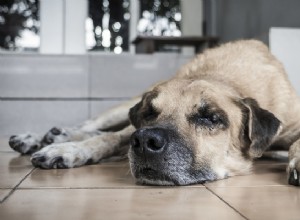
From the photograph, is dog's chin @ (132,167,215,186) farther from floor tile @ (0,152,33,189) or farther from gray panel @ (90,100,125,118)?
gray panel @ (90,100,125,118)

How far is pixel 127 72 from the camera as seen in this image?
18.0 ft

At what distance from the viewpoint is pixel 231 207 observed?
56.9 inches

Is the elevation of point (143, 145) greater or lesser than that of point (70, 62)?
lesser

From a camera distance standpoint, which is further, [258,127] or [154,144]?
[258,127]

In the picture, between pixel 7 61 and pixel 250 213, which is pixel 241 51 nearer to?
pixel 250 213

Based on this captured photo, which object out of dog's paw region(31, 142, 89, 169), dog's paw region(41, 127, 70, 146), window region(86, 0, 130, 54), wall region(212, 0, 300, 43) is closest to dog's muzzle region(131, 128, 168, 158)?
dog's paw region(31, 142, 89, 169)

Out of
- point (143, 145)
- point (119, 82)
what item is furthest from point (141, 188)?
point (119, 82)

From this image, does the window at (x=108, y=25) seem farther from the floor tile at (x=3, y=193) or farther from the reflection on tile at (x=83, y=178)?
the floor tile at (x=3, y=193)

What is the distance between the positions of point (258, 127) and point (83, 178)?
77 centimetres

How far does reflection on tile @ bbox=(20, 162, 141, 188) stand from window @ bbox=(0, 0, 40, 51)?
4.46m

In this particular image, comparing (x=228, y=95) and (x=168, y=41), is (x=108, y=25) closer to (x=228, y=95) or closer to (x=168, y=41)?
(x=168, y=41)

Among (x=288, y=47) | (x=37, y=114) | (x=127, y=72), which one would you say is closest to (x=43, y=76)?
(x=37, y=114)

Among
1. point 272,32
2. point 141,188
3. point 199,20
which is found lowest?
point 141,188

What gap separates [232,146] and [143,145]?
516mm
